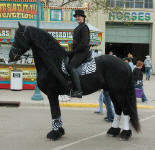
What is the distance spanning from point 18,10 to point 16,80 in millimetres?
4325

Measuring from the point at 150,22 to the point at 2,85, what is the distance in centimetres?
1933

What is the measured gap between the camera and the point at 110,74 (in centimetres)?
606

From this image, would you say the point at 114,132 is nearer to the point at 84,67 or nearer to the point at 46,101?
the point at 84,67

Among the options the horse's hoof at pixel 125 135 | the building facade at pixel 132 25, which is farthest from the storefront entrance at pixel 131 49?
the horse's hoof at pixel 125 135

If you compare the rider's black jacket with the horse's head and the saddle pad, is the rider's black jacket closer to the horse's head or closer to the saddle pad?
the saddle pad

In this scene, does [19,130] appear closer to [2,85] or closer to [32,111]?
[32,111]

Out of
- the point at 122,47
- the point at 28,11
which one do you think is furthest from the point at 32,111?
the point at 122,47

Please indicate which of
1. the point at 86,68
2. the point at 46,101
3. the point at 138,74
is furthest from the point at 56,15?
the point at 86,68

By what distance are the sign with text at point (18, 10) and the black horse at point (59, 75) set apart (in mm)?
9988

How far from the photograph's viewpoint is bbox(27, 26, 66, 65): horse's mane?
Result: 5734 millimetres

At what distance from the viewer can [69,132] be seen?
21.7ft

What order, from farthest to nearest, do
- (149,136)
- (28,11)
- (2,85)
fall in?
1. (28,11)
2. (2,85)
3. (149,136)

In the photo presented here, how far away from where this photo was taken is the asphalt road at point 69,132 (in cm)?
553

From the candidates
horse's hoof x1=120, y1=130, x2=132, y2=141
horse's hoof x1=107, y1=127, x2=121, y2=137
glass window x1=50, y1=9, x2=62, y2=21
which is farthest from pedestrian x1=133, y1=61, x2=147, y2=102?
glass window x1=50, y1=9, x2=62, y2=21
